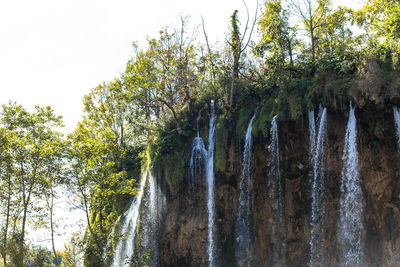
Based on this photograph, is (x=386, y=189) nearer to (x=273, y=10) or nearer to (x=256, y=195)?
(x=256, y=195)

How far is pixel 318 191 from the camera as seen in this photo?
13.9m

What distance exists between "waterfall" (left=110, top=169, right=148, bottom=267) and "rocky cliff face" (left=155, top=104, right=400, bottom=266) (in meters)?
1.86

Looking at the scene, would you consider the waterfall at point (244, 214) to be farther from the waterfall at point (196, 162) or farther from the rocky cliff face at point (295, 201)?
the waterfall at point (196, 162)

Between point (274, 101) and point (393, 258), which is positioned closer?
point (393, 258)

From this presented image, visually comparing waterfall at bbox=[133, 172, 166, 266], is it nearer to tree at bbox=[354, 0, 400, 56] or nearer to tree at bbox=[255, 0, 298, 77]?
tree at bbox=[255, 0, 298, 77]

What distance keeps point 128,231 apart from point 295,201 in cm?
907

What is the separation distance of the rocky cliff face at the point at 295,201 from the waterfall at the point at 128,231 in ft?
6.09

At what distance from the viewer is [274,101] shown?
1591cm

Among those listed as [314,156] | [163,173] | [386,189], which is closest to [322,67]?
[314,156]

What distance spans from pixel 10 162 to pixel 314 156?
40.9 feet

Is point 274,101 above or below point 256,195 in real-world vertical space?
above

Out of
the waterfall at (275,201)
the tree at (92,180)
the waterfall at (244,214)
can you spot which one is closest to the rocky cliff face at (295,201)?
the waterfall at (275,201)

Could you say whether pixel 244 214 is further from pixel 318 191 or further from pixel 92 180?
pixel 92 180

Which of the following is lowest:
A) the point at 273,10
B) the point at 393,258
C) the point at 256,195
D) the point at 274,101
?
the point at 393,258
